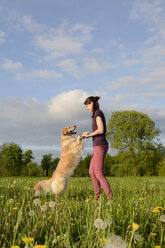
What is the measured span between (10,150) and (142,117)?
1040 inches

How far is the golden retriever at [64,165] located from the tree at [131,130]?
29.0m

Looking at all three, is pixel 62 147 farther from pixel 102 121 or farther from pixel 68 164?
pixel 102 121

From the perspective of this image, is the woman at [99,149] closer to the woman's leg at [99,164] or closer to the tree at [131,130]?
the woman's leg at [99,164]

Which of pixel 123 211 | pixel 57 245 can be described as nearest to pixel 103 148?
pixel 123 211

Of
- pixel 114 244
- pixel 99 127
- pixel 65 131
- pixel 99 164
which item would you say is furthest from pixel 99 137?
pixel 114 244

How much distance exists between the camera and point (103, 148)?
535 cm

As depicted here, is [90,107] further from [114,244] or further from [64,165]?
[114,244]

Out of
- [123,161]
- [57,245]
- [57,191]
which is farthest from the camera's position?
[123,161]

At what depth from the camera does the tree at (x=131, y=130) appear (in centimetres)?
3572

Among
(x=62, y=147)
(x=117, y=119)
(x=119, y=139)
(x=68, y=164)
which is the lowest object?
(x=68, y=164)

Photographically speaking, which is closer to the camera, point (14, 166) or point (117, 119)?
point (117, 119)

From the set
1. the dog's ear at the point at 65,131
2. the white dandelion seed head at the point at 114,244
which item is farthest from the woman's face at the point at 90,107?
the white dandelion seed head at the point at 114,244

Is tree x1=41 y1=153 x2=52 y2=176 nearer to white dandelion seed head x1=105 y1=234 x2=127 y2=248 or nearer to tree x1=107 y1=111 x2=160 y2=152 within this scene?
→ tree x1=107 y1=111 x2=160 y2=152

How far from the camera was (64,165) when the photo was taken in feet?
21.2
